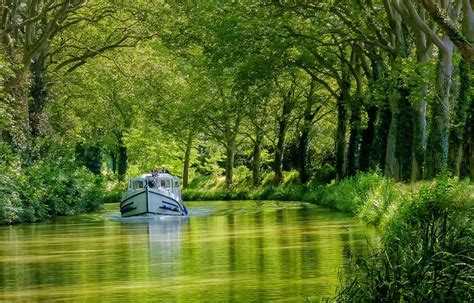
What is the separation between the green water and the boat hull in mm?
7607

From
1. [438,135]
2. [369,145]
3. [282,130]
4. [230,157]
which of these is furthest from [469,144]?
[230,157]

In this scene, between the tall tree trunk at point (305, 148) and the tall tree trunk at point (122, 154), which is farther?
the tall tree trunk at point (122, 154)

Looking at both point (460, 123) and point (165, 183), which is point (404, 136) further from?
point (165, 183)

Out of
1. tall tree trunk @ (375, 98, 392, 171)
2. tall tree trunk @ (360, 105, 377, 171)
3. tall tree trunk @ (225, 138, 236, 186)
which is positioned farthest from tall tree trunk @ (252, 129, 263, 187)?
tall tree trunk @ (375, 98, 392, 171)

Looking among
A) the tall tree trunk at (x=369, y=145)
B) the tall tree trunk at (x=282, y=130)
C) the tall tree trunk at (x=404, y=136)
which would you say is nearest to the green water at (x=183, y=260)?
the tall tree trunk at (x=404, y=136)

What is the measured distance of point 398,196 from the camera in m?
27.8

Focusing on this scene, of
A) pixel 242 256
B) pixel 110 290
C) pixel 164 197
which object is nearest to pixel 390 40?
pixel 164 197

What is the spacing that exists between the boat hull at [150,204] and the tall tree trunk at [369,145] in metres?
8.31

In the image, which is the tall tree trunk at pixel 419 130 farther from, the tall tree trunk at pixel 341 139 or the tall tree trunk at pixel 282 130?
the tall tree trunk at pixel 282 130

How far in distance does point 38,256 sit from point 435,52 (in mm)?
21123

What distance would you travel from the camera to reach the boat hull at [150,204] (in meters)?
45.2

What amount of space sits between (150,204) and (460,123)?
2036cm

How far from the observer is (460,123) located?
2808cm

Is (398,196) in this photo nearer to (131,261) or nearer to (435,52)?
(131,261)
